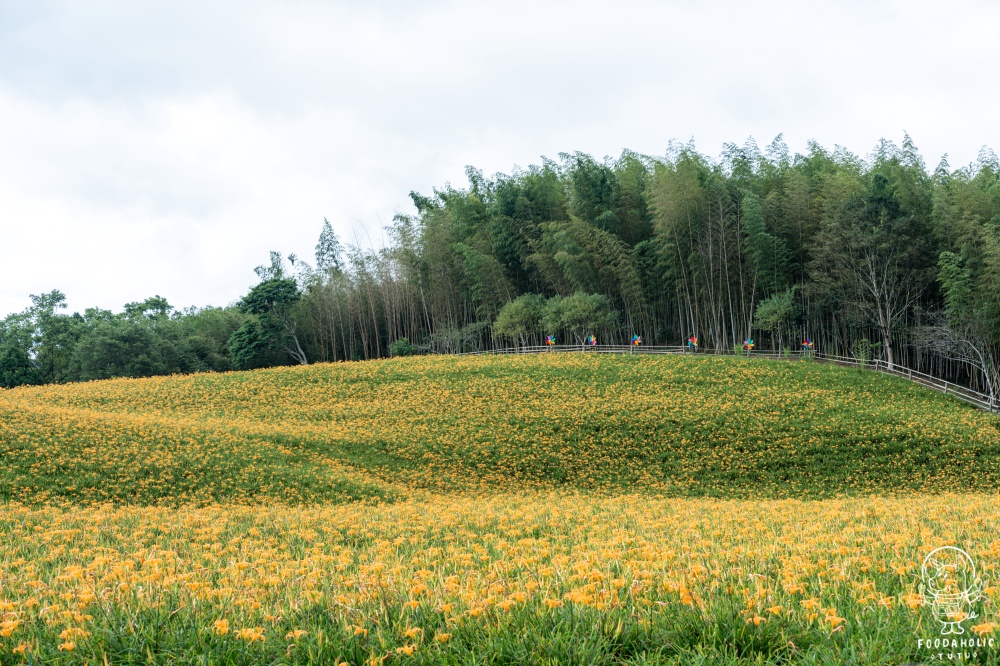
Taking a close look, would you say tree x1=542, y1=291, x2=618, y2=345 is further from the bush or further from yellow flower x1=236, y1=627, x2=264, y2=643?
yellow flower x1=236, y1=627, x2=264, y2=643

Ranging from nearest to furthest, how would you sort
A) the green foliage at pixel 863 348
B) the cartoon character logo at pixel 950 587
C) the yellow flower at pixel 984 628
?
the yellow flower at pixel 984 628, the cartoon character logo at pixel 950 587, the green foliage at pixel 863 348

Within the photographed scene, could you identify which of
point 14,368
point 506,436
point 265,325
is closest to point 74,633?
point 506,436

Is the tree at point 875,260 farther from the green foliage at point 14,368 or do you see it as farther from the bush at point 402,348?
the green foliage at point 14,368

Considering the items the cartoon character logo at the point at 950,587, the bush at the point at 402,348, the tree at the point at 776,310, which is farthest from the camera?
the bush at the point at 402,348

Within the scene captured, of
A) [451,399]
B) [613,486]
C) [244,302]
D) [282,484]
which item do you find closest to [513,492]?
[613,486]

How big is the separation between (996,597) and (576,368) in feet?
99.7

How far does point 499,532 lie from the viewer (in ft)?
25.2

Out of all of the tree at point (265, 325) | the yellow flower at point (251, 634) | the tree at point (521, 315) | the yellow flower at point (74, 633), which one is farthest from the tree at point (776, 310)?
the yellow flower at point (74, 633)

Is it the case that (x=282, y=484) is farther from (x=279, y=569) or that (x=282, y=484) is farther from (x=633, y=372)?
(x=633, y=372)

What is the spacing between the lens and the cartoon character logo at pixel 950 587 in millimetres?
3211

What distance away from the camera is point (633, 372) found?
32.8 m

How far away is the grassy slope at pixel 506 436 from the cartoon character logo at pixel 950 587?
13.9 metres

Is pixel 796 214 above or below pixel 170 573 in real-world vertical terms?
above

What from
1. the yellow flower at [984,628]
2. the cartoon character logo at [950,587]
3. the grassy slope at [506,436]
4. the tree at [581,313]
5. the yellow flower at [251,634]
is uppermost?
the tree at [581,313]
